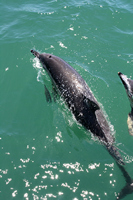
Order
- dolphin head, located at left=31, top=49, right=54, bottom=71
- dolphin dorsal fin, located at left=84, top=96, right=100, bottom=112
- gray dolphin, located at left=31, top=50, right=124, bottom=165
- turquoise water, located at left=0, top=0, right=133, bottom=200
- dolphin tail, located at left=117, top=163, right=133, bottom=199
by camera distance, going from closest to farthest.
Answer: dolphin tail, located at left=117, top=163, right=133, bottom=199 < turquoise water, located at left=0, top=0, right=133, bottom=200 < dolphin dorsal fin, located at left=84, top=96, right=100, bottom=112 < gray dolphin, located at left=31, top=50, right=124, bottom=165 < dolphin head, located at left=31, top=49, right=54, bottom=71

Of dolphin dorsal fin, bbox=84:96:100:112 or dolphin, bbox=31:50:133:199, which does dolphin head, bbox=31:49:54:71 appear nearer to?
dolphin, bbox=31:50:133:199

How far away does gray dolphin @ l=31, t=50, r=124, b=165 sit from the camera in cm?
838

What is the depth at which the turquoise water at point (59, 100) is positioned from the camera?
25.8 ft

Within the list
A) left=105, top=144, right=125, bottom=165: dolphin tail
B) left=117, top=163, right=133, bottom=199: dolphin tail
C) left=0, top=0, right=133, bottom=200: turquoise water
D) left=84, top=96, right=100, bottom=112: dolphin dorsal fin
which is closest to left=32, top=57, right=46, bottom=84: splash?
left=0, top=0, right=133, bottom=200: turquoise water

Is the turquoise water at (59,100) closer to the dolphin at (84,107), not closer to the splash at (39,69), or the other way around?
the splash at (39,69)

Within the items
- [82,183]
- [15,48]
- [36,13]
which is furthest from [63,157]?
[36,13]

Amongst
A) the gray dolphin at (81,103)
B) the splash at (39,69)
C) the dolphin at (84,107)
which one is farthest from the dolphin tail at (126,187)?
the splash at (39,69)

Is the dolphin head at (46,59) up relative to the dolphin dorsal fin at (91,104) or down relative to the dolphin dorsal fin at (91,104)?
up

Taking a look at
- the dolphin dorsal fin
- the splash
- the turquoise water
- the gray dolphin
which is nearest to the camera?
the turquoise water

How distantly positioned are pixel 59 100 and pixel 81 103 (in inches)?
70.6

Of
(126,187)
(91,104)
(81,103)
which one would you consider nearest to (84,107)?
(81,103)

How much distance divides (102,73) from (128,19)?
256 inches

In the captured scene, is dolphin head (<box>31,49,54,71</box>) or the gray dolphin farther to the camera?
dolphin head (<box>31,49,54,71</box>)

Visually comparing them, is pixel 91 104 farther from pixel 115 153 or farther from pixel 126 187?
pixel 126 187
